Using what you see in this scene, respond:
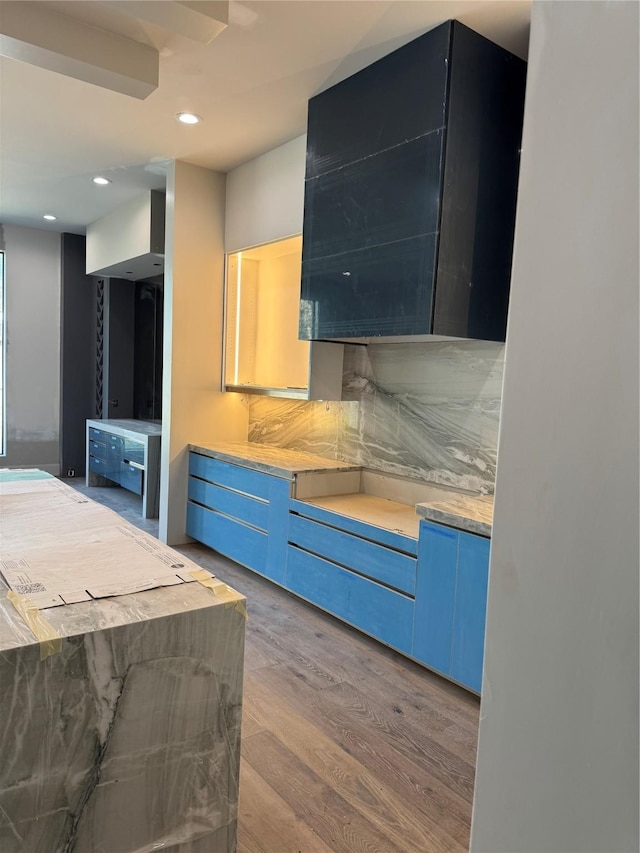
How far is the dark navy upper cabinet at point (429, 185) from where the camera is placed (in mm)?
2527

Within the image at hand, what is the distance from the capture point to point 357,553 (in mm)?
2955

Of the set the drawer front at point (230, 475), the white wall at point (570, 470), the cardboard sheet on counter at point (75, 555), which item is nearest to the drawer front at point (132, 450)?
the drawer front at point (230, 475)

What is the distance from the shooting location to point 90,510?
6.98 ft

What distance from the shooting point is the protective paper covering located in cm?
119

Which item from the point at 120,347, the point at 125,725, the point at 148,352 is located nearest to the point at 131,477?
the point at 148,352

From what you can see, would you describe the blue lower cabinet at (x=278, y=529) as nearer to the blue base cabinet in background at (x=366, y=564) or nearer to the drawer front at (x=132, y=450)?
the blue base cabinet in background at (x=366, y=564)

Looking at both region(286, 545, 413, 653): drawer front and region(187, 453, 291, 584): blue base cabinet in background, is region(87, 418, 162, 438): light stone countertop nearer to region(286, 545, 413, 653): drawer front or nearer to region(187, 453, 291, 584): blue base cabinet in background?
region(187, 453, 291, 584): blue base cabinet in background

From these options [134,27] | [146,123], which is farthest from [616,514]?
[146,123]

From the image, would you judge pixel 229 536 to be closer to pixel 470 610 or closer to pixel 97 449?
pixel 470 610

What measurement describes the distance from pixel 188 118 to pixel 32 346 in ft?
13.8

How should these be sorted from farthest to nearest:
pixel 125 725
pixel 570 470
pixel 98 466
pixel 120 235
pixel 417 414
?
pixel 98 466
pixel 120 235
pixel 417 414
pixel 125 725
pixel 570 470

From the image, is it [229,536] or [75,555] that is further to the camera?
[229,536]

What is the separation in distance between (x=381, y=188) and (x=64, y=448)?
18.0 feet

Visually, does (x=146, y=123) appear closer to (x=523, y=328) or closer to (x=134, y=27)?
(x=134, y=27)
